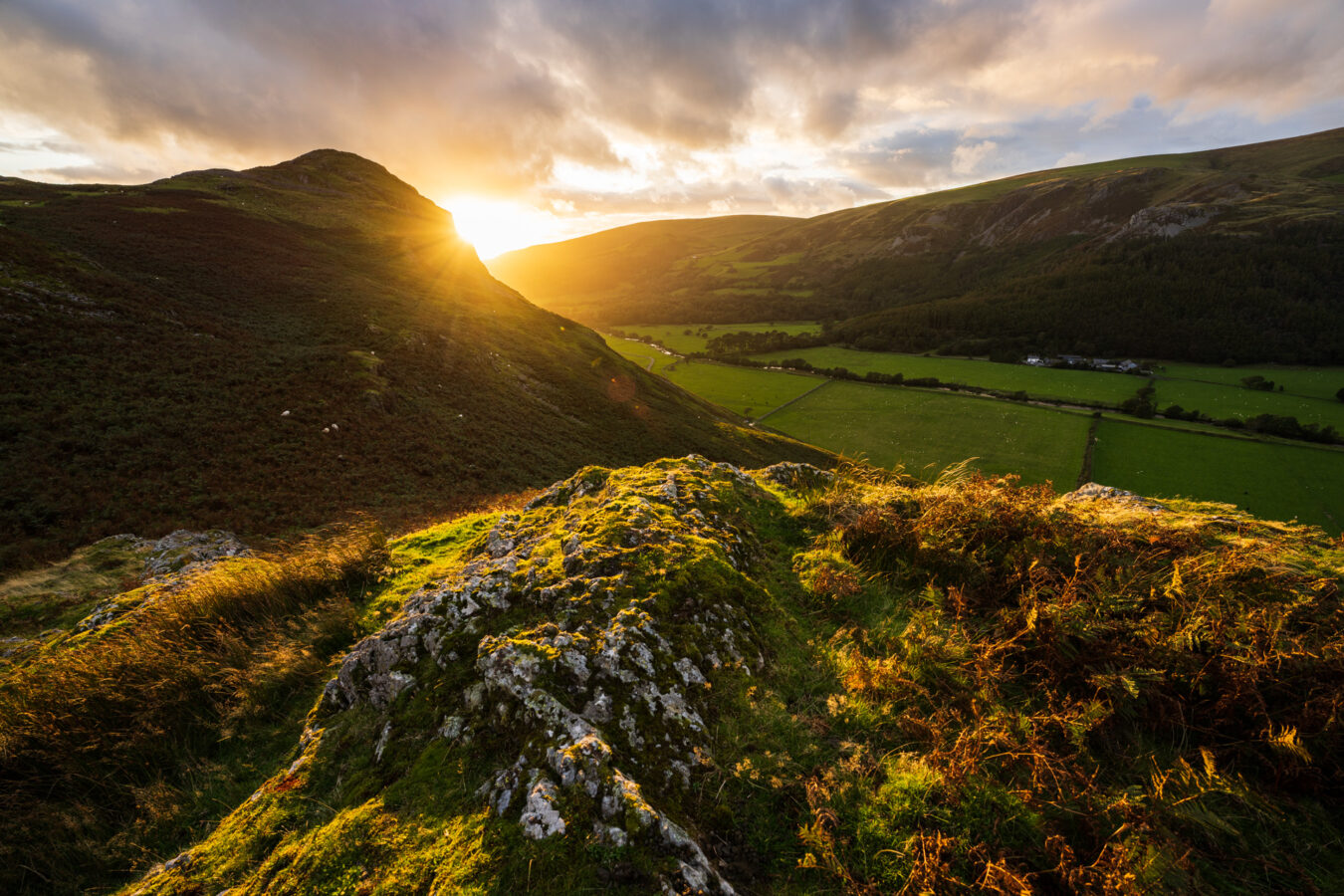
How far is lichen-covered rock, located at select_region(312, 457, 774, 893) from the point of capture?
3.62m

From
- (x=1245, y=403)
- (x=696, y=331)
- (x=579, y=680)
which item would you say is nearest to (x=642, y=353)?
(x=696, y=331)

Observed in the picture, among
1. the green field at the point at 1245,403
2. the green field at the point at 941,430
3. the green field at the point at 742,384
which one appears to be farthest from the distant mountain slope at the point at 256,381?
the green field at the point at 1245,403

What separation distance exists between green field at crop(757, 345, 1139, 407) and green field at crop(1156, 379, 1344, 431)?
4.66 m

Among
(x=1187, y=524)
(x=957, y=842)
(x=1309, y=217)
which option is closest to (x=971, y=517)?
(x=1187, y=524)

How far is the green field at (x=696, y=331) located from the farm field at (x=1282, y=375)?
306 feet

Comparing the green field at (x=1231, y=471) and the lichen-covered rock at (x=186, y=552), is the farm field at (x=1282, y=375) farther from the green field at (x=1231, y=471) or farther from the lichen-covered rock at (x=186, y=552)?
the lichen-covered rock at (x=186, y=552)

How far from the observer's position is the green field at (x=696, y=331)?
153625 mm

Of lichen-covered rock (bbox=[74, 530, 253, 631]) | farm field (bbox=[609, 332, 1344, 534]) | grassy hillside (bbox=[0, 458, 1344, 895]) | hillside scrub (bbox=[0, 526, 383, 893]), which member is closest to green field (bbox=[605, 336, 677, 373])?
farm field (bbox=[609, 332, 1344, 534])

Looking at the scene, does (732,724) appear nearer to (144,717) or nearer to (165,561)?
(144,717)

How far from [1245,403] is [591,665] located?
132332 millimetres

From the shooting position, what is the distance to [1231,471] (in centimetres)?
6200

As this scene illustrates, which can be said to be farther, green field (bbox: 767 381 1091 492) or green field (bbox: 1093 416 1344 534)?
green field (bbox: 767 381 1091 492)

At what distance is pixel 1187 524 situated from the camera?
6.05m

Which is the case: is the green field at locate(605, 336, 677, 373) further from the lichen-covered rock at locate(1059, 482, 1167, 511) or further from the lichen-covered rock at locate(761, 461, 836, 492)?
the lichen-covered rock at locate(1059, 482, 1167, 511)
